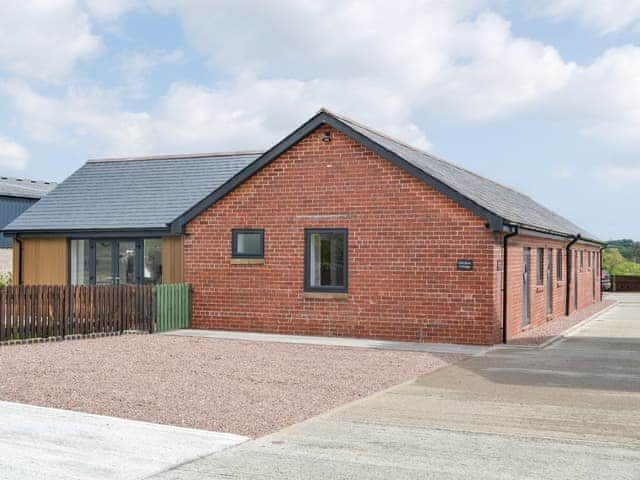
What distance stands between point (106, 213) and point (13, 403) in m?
13.7

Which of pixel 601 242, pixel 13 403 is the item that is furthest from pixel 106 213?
pixel 601 242

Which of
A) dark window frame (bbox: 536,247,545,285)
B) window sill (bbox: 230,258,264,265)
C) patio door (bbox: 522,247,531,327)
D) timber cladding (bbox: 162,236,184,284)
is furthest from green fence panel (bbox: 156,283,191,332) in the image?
dark window frame (bbox: 536,247,545,285)

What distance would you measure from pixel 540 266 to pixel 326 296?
696cm

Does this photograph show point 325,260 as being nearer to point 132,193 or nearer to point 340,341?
point 340,341

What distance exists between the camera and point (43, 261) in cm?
2367

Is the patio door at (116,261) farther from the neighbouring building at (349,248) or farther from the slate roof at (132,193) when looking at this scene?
the slate roof at (132,193)

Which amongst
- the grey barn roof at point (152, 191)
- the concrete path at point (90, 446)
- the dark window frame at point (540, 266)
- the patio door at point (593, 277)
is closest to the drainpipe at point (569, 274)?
the grey barn roof at point (152, 191)

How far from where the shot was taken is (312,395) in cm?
1064

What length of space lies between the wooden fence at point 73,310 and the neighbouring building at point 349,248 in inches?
58.8

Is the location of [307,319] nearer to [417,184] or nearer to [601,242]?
[417,184]

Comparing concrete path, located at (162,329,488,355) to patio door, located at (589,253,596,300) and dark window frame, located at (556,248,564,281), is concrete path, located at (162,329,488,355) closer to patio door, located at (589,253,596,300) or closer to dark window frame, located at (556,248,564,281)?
dark window frame, located at (556,248,564,281)

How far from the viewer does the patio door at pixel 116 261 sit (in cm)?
2255

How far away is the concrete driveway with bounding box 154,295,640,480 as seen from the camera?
6969 mm

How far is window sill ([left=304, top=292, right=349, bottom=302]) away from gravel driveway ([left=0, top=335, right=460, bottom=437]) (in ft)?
6.40
